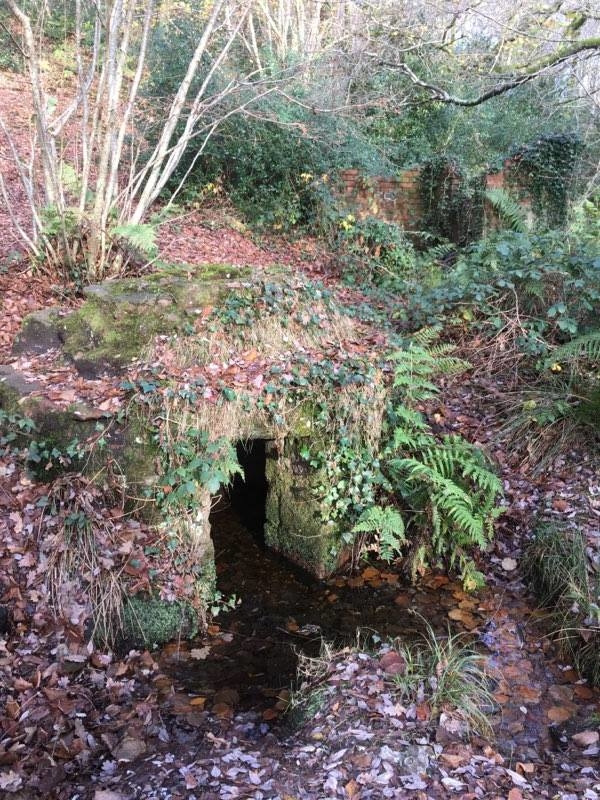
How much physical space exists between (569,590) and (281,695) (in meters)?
2.19

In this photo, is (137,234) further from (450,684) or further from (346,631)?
(450,684)

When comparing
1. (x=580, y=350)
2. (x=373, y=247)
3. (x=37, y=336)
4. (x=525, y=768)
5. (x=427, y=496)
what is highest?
(x=373, y=247)

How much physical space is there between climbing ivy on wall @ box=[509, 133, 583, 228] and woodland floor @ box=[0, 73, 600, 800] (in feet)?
26.4

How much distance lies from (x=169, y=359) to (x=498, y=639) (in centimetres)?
332

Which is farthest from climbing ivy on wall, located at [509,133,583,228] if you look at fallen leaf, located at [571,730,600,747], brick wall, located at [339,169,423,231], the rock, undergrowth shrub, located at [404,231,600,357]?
fallen leaf, located at [571,730,600,747]

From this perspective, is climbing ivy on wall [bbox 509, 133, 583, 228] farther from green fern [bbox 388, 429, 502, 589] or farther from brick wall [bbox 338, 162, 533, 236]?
green fern [bbox 388, 429, 502, 589]

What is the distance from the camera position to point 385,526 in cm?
481

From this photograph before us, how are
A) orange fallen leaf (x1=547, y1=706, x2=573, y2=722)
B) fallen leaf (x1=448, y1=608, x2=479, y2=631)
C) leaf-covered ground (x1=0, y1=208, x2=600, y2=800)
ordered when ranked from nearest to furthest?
leaf-covered ground (x1=0, y1=208, x2=600, y2=800) < orange fallen leaf (x1=547, y1=706, x2=573, y2=722) < fallen leaf (x1=448, y1=608, x2=479, y2=631)

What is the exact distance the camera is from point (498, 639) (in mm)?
4246

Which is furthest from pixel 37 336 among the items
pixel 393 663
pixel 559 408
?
pixel 559 408

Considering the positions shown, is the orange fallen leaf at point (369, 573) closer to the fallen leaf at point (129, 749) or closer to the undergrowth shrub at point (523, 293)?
the fallen leaf at point (129, 749)

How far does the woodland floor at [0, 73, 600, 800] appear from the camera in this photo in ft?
9.96

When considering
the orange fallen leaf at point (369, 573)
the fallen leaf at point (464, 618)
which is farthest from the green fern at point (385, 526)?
the fallen leaf at point (464, 618)

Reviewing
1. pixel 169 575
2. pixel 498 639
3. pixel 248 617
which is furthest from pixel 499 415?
pixel 169 575
